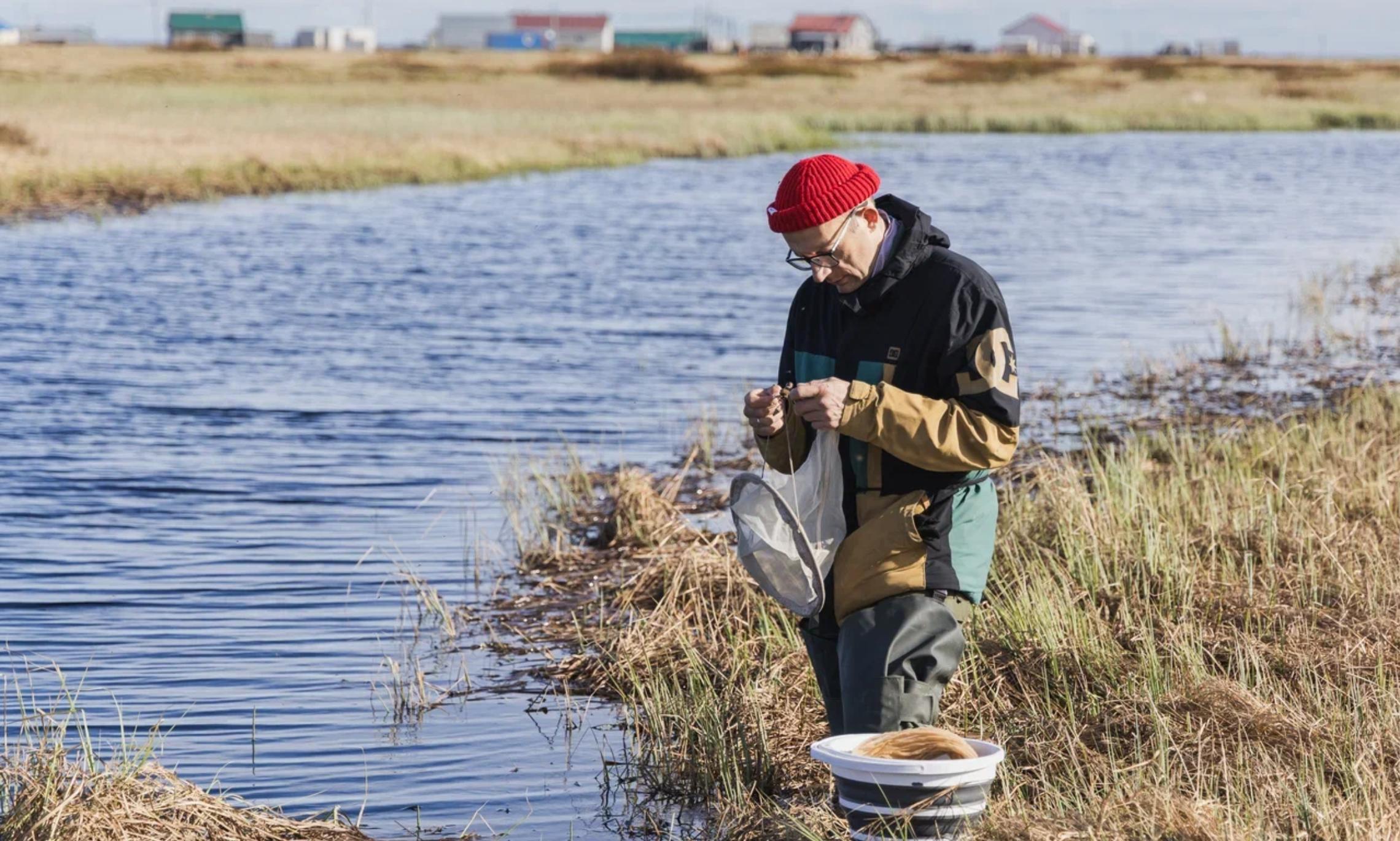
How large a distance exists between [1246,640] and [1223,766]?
1243mm

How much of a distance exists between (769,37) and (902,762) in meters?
140

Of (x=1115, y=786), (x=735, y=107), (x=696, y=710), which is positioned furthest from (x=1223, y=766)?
(x=735, y=107)

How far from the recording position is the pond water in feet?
19.7

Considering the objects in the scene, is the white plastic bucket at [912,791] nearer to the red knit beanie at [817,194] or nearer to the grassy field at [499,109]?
the red knit beanie at [817,194]

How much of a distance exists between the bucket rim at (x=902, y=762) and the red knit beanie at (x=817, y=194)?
46.6 inches

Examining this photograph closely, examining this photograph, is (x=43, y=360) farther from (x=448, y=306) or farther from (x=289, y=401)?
(x=448, y=306)

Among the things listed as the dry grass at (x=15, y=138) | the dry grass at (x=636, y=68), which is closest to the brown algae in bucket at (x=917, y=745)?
the dry grass at (x=15, y=138)

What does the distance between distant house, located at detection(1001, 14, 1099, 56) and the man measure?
153729 mm

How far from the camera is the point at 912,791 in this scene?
349 cm

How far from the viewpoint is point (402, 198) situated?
3095 centimetres

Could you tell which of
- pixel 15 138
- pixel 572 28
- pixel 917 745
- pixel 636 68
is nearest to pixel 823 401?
pixel 917 745

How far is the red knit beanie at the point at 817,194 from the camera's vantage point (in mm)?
3760

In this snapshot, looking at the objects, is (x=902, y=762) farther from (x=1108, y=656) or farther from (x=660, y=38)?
(x=660, y=38)

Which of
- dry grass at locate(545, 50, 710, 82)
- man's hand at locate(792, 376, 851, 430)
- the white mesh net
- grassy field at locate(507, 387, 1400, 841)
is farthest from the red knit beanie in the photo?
dry grass at locate(545, 50, 710, 82)
